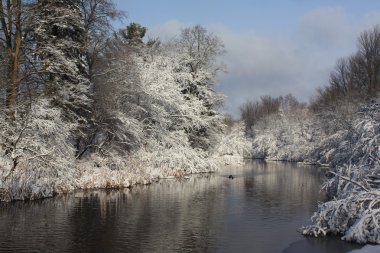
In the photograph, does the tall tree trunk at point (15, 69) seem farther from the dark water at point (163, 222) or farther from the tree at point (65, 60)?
the dark water at point (163, 222)

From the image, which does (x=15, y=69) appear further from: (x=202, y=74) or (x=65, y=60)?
(x=202, y=74)

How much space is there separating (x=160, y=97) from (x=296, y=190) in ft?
43.3

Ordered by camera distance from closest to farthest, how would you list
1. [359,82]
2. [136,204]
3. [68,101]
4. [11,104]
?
[136,204]
[11,104]
[68,101]
[359,82]

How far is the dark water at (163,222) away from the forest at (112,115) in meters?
1.46

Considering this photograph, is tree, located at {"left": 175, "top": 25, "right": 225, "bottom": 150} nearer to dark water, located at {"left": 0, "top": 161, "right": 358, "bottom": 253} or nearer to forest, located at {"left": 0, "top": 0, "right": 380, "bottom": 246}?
forest, located at {"left": 0, "top": 0, "right": 380, "bottom": 246}

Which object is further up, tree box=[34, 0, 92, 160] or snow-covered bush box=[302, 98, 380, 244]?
tree box=[34, 0, 92, 160]

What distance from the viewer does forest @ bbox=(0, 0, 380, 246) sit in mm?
18016

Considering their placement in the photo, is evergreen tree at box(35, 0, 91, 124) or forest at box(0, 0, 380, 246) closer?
forest at box(0, 0, 380, 246)

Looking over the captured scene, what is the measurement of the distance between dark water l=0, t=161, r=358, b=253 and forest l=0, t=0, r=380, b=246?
146cm

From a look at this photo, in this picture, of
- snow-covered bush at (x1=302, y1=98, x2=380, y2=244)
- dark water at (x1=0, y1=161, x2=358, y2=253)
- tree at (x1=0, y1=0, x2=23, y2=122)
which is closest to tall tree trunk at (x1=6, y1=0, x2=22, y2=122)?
tree at (x1=0, y1=0, x2=23, y2=122)

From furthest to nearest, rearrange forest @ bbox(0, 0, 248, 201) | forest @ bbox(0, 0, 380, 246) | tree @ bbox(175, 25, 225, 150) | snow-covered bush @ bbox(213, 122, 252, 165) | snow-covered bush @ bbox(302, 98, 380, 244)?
snow-covered bush @ bbox(213, 122, 252, 165) → tree @ bbox(175, 25, 225, 150) → forest @ bbox(0, 0, 248, 201) → forest @ bbox(0, 0, 380, 246) → snow-covered bush @ bbox(302, 98, 380, 244)

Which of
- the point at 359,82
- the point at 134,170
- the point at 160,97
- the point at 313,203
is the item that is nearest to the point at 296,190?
the point at 313,203

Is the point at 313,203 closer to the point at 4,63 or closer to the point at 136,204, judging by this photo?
the point at 136,204

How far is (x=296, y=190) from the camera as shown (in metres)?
27.8
